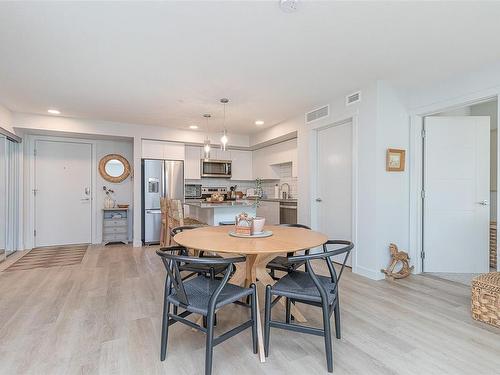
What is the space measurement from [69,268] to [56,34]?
9.81 feet

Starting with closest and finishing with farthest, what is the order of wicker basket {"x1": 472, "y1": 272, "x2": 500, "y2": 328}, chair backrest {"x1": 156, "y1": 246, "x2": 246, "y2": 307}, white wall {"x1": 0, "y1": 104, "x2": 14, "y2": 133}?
1. chair backrest {"x1": 156, "y1": 246, "x2": 246, "y2": 307}
2. wicker basket {"x1": 472, "y1": 272, "x2": 500, "y2": 328}
3. white wall {"x1": 0, "y1": 104, "x2": 14, "y2": 133}

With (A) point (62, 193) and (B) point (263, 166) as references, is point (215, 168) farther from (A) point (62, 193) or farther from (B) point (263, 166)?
(A) point (62, 193)

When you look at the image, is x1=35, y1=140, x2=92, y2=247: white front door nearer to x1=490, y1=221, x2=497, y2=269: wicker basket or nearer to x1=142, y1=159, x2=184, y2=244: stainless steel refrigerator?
x1=142, y1=159, x2=184, y2=244: stainless steel refrigerator

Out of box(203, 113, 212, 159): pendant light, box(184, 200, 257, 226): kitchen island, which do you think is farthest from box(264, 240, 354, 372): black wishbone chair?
box(203, 113, 212, 159): pendant light

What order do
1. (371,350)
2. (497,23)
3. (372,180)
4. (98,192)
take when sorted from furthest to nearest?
(98,192) < (372,180) < (497,23) < (371,350)

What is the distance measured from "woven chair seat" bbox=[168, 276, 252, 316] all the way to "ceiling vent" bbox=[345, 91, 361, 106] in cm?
285

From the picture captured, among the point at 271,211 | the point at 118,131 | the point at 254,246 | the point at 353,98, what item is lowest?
the point at 271,211

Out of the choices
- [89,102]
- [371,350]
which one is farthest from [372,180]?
[89,102]

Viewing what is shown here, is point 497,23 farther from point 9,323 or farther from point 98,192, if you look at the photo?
point 98,192

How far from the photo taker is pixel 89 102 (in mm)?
4008

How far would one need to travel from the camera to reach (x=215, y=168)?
20.6 ft

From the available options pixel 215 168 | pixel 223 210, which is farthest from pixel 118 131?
pixel 223 210

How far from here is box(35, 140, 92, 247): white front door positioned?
532 centimetres

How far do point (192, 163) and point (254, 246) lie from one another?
4.51 m
